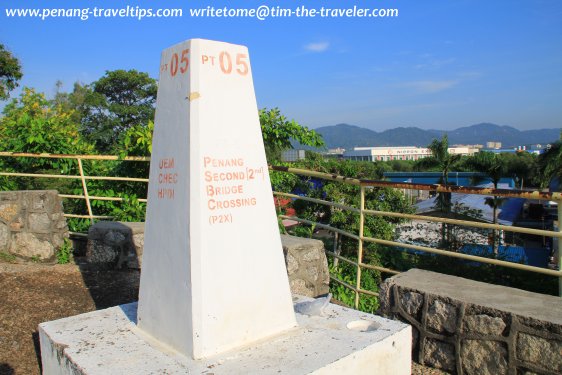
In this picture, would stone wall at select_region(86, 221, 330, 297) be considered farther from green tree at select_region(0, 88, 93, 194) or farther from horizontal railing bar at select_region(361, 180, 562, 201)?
green tree at select_region(0, 88, 93, 194)

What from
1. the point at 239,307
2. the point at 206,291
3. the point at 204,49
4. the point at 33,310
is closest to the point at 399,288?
the point at 239,307

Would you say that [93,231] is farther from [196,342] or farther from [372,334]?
[372,334]

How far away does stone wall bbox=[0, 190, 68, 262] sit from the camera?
17.3 feet

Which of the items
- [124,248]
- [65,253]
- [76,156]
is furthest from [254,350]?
[76,156]

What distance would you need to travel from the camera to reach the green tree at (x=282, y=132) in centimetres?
624

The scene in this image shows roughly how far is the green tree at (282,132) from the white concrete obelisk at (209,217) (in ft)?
11.8

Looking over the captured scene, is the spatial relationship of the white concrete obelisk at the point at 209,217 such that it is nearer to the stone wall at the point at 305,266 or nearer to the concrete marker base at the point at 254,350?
the concrete marker base at the point at 254,350

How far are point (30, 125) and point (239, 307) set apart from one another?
→ 524 cm

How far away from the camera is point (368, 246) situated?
8867mm

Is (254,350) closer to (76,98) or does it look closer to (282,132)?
(282,132)

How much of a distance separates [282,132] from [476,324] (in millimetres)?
3995

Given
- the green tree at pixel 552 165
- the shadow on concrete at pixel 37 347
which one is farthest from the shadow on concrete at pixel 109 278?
the green tree at pixel 552 165


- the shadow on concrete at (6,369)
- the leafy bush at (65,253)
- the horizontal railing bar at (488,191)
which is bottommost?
the shadow on concrete at (6,369)

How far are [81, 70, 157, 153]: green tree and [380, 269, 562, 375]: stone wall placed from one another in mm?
35511
